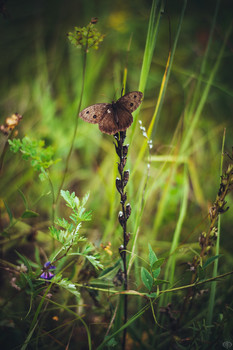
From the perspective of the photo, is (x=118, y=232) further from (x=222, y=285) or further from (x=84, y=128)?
(x=84, y=128)

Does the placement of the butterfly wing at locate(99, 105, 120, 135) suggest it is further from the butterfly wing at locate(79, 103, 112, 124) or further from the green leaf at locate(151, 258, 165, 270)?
the green leaf at locate(151, 258, 165, 270)

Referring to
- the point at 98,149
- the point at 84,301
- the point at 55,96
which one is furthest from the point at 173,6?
the point at 84,301

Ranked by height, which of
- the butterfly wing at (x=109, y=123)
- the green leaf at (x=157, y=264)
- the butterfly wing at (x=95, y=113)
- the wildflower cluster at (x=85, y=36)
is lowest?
the green leaf at (x=157, y=264)

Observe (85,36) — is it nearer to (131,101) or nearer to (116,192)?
(131,101)

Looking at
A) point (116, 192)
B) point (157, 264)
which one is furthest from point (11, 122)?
point (157, 264)

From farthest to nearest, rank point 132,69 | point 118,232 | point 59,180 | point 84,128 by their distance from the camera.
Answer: point 132,69, point 84,128, point 59,180, point 118,232

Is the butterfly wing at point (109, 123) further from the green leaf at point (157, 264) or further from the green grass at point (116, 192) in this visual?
the green leaf at point (157, 264)

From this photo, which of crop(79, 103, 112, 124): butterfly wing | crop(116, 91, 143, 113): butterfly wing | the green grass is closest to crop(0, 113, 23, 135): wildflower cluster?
the green grass

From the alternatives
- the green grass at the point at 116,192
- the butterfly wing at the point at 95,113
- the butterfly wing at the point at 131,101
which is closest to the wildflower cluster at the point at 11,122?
the green grass at the point at 116,192
